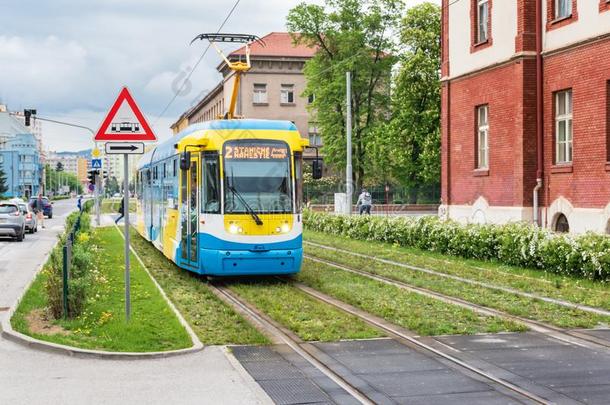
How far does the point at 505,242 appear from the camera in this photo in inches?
734

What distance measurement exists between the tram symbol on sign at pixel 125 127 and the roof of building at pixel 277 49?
221 feet

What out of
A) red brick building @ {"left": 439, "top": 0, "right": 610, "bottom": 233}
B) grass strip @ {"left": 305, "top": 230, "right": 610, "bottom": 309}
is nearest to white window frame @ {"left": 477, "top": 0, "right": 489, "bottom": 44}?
red brick building @ {"left": 439, "top": 0, "right": 610, "bottom": 233}

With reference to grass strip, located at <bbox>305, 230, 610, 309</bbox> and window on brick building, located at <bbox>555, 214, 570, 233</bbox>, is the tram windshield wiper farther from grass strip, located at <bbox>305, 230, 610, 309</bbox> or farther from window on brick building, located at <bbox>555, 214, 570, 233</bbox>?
window on brick building, located at <bbox>555, 214, 570, 233</bbox>

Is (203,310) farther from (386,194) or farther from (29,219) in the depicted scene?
(386,194)

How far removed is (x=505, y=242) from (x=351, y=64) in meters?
38.2

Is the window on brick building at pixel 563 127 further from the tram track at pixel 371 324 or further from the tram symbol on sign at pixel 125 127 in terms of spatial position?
the tram symbol on sign at pixel 125 127

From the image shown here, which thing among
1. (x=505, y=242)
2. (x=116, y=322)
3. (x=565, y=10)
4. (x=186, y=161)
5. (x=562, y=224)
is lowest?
(x=116, y=322)

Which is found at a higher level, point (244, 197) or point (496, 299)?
point (244, 197)

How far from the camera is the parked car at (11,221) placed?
3059cm

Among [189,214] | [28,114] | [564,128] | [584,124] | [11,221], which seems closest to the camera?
[189,214]

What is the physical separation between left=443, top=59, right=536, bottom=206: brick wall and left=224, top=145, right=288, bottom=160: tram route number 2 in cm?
1059

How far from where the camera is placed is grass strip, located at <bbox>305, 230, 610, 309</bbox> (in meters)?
13.6

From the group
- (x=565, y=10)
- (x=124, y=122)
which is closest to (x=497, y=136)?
(x=565, y=10)

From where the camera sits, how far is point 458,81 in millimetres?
28375
